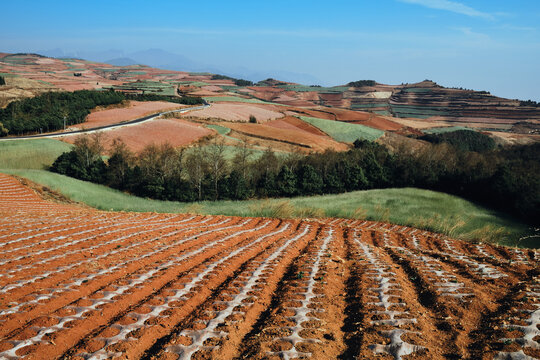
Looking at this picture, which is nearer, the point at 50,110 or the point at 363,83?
the point at 50,110

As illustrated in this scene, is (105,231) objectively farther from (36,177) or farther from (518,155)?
(518,155)

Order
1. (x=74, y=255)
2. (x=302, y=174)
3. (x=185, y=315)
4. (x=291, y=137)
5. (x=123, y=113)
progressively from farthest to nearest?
(x=123, y=113) < (x=291, y=137) < (x=302, y=174) < (x=74, y=255) < (x=185, y=315)

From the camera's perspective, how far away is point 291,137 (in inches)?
2549

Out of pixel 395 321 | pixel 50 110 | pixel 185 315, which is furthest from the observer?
pixel 50 110

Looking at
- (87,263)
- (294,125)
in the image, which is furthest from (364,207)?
(294,125)

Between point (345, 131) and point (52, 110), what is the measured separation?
59090mm

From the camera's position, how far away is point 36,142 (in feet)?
147

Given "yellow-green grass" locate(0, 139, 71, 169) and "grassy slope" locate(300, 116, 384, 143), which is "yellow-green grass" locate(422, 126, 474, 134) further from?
"yellow-green grass" locate(0, 139, 71, 169)

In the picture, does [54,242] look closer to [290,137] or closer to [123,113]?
[290,137]

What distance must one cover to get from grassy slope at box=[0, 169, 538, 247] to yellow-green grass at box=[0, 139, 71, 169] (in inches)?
376

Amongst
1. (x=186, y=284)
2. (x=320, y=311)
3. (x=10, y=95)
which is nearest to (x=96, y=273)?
(x=186, y=284)

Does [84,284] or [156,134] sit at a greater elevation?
[156,134]

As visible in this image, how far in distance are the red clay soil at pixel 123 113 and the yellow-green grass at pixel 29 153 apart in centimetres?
1403

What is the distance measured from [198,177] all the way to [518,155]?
167 ft
